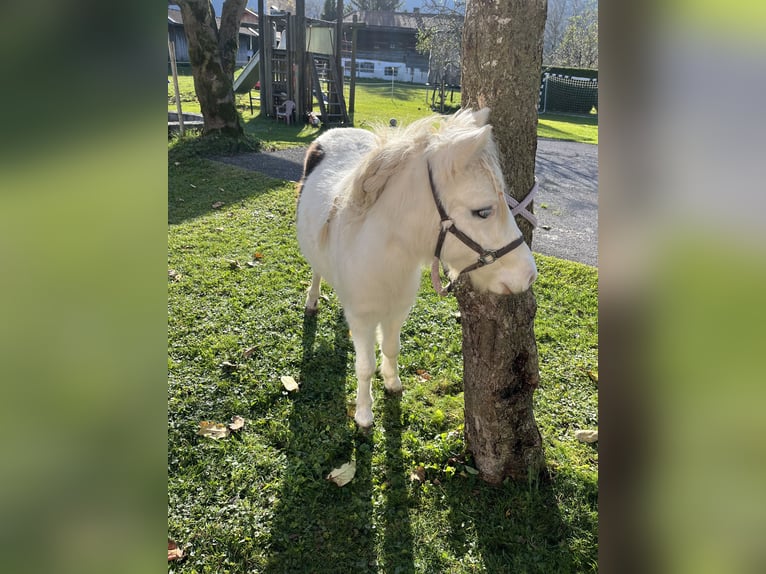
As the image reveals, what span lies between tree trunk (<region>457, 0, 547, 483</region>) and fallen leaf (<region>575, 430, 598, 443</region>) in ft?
1.57

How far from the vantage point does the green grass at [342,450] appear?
270cm

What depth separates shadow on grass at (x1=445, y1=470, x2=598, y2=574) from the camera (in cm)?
261

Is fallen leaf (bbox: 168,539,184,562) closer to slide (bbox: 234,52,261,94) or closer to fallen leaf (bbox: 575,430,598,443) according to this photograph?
fallen leaf (bbox: 575,430,598,443)

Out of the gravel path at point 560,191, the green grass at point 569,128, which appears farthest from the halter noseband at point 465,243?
Answer: the green grass at point 569,128

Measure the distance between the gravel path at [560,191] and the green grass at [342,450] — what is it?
5.07ft

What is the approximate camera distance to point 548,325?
15.8 ft

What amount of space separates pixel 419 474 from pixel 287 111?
16.2 metres

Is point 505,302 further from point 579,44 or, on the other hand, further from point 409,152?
point 579,44

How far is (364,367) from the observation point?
3.55 m

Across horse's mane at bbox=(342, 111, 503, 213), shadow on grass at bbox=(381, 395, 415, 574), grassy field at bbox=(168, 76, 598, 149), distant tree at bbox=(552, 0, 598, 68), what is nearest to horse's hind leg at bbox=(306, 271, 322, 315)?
shadow on grass at bbox=(381, 395, 415, 574)

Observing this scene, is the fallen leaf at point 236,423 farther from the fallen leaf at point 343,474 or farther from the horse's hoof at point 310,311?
the horse's hoof at point 310,311
